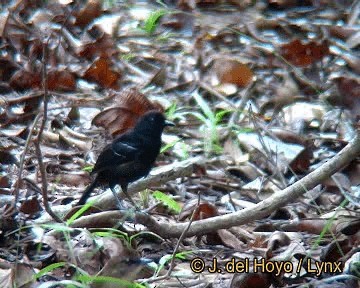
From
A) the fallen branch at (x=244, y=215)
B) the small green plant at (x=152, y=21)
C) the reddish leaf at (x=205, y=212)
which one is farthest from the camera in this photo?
the small green plant at (x=152, y=21)

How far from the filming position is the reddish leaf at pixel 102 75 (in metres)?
7.04

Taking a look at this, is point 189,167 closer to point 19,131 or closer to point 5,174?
point 5,174

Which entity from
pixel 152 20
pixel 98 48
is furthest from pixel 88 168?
pixel 152 20

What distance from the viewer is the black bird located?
4.71 m

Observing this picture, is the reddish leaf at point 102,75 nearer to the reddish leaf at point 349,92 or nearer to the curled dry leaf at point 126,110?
the curled dry leaf at point 126,110

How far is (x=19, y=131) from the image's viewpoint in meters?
6.21

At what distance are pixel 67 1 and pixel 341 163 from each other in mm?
5004

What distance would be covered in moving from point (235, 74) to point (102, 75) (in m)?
1.05

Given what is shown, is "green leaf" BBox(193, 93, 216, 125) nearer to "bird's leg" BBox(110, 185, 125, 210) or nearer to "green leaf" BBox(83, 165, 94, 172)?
"green leaf" BBox(83, 165, 94, 172)

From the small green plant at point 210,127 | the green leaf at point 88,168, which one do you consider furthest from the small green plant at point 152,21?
the green leaf at point 88,168

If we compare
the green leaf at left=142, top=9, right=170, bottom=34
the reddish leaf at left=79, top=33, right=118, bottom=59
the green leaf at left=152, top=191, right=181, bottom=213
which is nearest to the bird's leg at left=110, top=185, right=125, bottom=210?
the green leaf at left=152, top=191, right=181, bottom=213

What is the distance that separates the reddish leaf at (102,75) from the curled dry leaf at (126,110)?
0.99 metres

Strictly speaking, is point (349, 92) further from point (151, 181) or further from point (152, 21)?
point (152, 21)

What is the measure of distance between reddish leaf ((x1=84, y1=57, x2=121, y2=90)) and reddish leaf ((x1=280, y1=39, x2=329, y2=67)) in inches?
53.5
